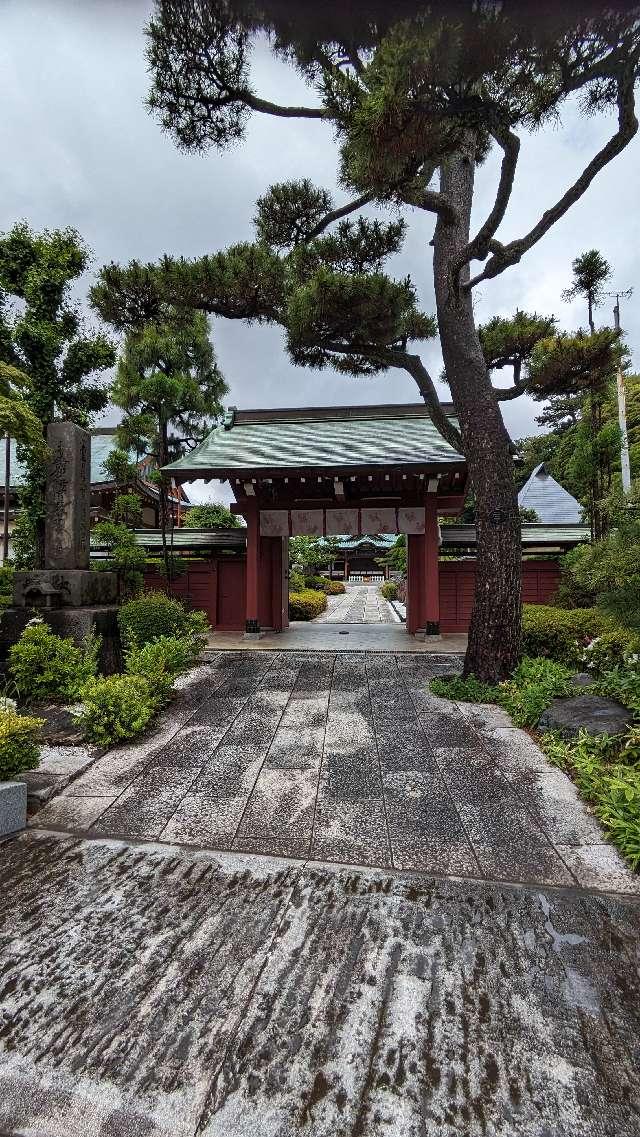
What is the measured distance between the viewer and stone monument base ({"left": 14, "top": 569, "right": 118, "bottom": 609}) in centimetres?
678

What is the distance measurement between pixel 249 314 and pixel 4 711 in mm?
6359

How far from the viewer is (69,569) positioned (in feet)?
23.3

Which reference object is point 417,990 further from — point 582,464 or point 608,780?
point 582,464

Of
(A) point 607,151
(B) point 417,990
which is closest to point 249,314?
(A) point 607,151

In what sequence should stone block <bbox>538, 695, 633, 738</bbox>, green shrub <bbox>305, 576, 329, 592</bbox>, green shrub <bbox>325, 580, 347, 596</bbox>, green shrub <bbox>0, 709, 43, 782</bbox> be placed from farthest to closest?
1. green shrub <bbox>325, 580, 347, 596</bbox>
2. green shrub <bbox>305, 576, 329, 592</bbox>
3. stone block <bbox>538, 695, 633, 738</bbox>
4. green shrub <bbox>0, 709, 43, 782</bbox>

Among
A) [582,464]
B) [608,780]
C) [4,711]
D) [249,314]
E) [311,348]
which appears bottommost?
[608,780]

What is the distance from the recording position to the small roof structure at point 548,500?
70.4 ft

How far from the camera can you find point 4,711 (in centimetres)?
384

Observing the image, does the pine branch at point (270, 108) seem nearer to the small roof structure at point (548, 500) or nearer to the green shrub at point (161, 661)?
the green shrub at point (161, 661)

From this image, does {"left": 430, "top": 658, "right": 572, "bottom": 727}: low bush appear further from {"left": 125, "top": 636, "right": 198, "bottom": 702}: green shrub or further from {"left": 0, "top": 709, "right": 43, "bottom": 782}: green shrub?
{"left": 0, "top": 709, "right": 43, "bottom": 782}: green shrub

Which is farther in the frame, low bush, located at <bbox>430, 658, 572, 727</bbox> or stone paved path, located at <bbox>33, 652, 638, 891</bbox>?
low bush, located at <bbox>430, 658, 572, 727</bbox>

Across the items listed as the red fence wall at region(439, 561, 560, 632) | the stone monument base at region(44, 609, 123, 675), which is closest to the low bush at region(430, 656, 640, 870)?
the stone monument base at region(44, 609, 123, 675)

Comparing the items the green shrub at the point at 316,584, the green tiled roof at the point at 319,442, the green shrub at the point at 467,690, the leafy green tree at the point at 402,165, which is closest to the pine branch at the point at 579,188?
the leafy green tree at the point at 402,165

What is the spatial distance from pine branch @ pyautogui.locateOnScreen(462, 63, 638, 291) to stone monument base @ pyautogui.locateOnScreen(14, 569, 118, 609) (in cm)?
673
